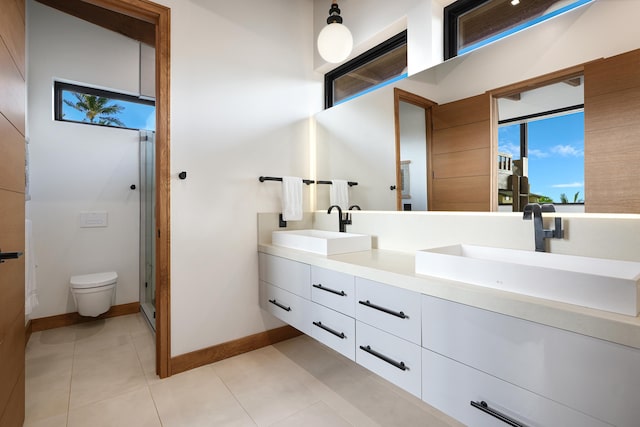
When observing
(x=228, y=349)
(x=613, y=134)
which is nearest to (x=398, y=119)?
(x=613, y=134)

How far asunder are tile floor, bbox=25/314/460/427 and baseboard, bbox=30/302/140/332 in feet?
1.21

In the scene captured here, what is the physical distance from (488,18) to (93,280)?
3624 mm

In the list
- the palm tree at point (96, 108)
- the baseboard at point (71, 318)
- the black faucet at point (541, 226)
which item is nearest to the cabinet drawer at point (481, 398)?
the black faucet at point (541, 226)

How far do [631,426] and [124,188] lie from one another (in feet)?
12.4

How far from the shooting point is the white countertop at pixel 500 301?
0.78 metres

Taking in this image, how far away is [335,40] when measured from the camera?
6.30 ft

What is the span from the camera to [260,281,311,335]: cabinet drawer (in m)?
1.90

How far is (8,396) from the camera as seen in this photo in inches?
48.6

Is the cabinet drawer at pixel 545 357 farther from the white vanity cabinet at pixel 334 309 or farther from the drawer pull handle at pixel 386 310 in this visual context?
the white vanity cabinet at pixel 334 309

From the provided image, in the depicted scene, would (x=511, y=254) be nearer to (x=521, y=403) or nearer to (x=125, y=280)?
(x=521, y=403)

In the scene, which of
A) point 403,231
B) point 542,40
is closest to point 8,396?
point 403,231

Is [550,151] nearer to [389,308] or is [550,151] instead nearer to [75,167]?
[389,308]

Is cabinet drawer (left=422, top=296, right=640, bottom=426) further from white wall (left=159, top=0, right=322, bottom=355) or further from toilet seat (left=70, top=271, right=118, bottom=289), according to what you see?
toilet seat (left=70, top=271, right=118, bottom=289)

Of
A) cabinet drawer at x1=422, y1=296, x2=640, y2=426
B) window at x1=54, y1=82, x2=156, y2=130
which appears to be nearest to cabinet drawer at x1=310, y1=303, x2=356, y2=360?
cabinet drawer at x1=422, y1=296, x2=640, y2=426
